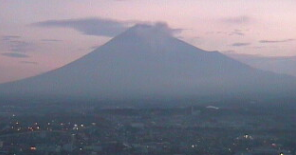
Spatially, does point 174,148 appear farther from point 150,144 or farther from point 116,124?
point 116,124

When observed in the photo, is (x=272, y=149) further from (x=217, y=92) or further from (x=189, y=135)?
(x=217, y=92)

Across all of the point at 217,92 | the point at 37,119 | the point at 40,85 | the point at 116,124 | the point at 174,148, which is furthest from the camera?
the point at 40,85

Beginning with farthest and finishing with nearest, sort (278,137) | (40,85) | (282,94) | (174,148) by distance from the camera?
(40,85) → (282,94) → (278,137) → (174,148)

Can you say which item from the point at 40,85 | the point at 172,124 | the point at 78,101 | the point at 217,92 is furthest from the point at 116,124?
the point at 40,85

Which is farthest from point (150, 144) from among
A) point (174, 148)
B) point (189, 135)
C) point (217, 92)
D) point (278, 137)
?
point (217, 92)

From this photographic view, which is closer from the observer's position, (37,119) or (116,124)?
(116,124)

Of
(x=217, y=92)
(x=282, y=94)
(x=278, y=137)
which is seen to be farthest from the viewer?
(x=217, y=92)

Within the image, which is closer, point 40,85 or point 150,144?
point 150,144

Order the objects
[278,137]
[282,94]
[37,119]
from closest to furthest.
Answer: [278,137] → [37,119] → [282,94]
